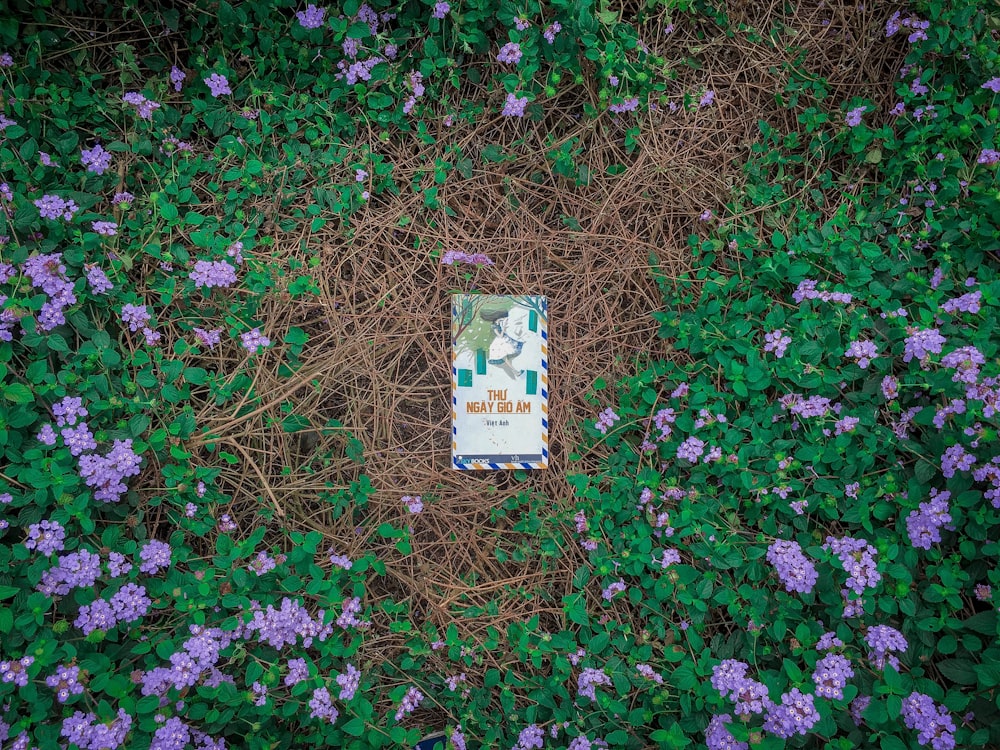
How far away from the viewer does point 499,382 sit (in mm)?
2441

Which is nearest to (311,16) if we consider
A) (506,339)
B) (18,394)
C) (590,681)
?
(506,339)

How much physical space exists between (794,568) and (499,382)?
4.33ft

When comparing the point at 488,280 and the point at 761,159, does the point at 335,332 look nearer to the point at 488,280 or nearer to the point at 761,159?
the point at 488,280

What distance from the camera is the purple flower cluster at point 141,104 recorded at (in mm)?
2234

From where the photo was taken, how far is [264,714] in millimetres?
2090

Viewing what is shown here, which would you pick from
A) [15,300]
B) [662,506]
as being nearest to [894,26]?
[662,506]

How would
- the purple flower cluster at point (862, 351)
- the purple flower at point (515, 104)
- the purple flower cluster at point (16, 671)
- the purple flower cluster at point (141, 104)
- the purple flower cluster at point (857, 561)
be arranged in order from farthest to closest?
the purple flower at point (515, 104) < the purple flower cluster at point (141, 104) < the purple flower cluster at point (862, 351) < the purple flower cluster at point (857, 561) < the purple flower cluster at point (16, 671)

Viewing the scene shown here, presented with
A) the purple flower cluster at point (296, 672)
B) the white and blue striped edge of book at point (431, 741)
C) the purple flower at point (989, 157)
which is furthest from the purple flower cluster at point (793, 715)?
the purple flower at point (989, 157)

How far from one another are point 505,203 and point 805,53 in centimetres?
149

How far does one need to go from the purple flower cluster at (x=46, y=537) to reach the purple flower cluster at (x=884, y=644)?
111 inches

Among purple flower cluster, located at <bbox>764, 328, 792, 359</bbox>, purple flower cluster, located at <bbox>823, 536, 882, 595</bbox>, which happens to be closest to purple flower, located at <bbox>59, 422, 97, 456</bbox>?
purple flower cluster, located at <bbox>764, 328, 792, 359</bbox>

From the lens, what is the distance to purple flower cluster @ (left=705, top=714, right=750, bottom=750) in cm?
204

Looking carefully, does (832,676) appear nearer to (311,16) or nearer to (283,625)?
(283,625)

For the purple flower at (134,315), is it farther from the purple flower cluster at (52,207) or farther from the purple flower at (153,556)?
the purple flower at (153,556)
